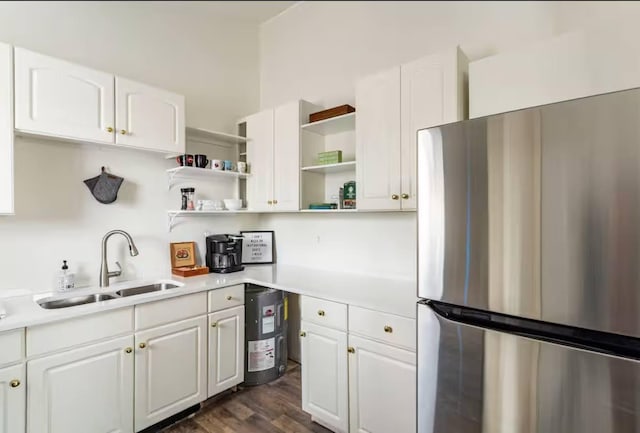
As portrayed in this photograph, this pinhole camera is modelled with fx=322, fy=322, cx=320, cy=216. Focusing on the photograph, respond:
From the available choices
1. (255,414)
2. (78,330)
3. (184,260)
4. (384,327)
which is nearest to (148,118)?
(184,260)

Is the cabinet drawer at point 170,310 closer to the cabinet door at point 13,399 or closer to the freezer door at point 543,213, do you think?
the cabinet door at point 13,399

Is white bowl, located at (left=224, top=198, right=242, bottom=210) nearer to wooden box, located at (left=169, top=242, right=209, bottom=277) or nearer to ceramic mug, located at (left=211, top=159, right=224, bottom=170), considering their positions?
ceramic mug, located at (left=211, top=159, right=224, bottom=170)

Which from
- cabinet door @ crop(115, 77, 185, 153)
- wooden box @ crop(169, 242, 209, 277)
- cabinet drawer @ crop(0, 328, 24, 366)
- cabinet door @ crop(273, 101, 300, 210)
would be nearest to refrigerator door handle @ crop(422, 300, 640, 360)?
cabinet door @ crop(273, 101, 300, 210)

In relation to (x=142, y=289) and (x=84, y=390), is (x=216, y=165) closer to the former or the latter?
(x=142, y=289)

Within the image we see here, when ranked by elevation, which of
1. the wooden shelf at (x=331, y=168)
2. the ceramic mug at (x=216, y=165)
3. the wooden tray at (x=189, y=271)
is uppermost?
the ceramic mug at (x=216, y=165)

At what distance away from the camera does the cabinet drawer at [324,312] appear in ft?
5.84

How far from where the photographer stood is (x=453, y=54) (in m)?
1.68

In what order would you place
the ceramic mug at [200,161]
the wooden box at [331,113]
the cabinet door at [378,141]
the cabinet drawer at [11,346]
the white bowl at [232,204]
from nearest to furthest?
the cabinet drawer at [11,346] < the cabinet door at [378,141] < the wooden box at [331,113] < the ceramic mug at [200,161] < the white bowl at [232,204]

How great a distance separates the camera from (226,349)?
219 cm

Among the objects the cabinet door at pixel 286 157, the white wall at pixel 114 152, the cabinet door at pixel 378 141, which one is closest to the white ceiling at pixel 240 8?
the white wall at pixel 114 152

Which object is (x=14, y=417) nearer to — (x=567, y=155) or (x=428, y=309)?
(x=428, y=309)

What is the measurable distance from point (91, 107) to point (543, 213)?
2.23 m

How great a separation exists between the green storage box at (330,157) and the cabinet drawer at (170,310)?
1.25 metres

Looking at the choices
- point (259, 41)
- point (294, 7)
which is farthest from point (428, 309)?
point (259, 41)
